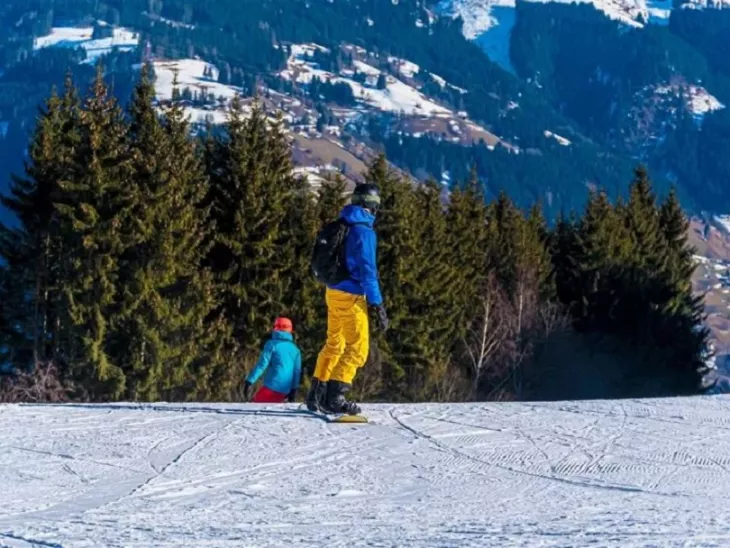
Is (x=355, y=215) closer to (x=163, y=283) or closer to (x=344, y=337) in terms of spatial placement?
(x=344, y=337)

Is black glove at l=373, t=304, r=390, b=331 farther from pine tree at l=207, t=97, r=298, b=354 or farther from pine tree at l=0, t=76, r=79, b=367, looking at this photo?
pine tree at l=207, t=97, r=298, b=354

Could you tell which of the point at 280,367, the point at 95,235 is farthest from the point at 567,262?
the point at 280,367

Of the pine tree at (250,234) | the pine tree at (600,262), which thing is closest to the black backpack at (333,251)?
the pine tree at (250,234)

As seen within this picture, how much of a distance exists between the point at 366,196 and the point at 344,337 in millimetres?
1281

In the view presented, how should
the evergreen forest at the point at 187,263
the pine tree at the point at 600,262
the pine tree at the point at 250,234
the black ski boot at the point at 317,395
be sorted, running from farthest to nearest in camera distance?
the pine tree at the point at 600,262
the pine tree at the point at 250,234
the evergreen forest at the point at 187,263
the black ski boot at the point at 317,395

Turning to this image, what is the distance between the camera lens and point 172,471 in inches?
329

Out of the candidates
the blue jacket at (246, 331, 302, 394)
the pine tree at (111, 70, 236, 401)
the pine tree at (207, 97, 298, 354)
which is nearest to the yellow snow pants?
the blue jacket at (246, 331, 302, 394)

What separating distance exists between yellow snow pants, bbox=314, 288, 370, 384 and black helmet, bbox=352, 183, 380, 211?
2.57ft

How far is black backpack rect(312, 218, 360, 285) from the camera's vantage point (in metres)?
9.81

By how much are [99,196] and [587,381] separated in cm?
3322

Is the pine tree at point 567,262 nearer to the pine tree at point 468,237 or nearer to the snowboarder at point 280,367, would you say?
the pine tree at point 468,237

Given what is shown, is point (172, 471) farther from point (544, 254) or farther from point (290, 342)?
point (544, 254)

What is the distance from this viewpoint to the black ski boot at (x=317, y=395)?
1059 centimetres

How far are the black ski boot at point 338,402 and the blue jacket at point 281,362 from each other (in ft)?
10.1
